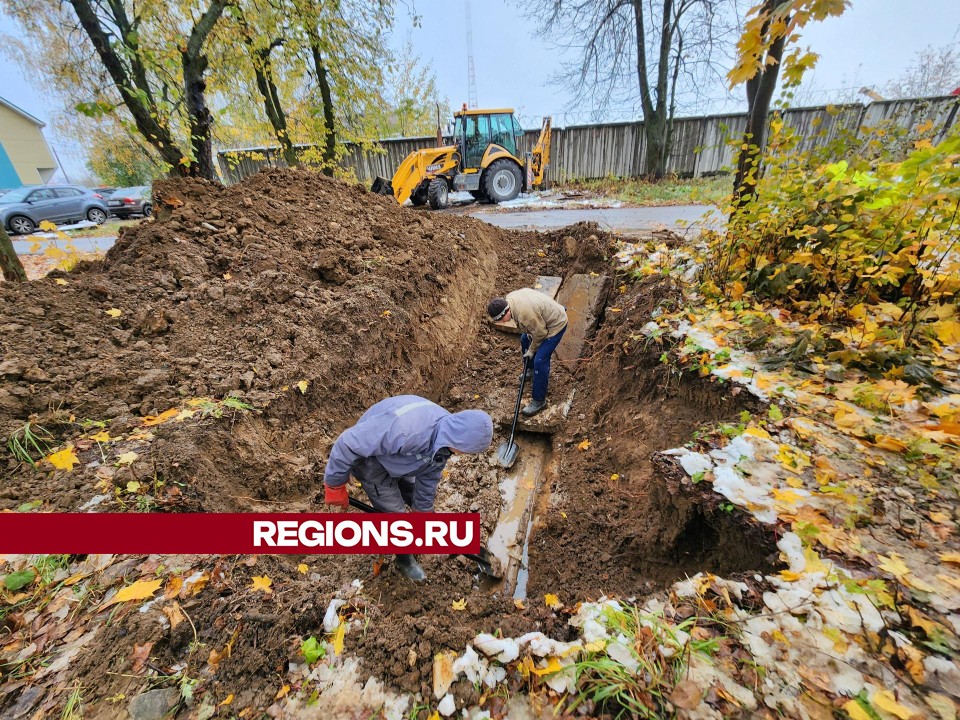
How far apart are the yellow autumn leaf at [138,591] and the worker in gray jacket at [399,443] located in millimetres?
886

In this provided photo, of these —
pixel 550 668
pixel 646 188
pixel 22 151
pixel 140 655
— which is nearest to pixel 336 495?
pixel 140 655

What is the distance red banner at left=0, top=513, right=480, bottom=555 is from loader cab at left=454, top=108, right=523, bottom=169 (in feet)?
Answer: 36.1

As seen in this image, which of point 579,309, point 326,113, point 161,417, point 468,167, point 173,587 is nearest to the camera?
point 173,587

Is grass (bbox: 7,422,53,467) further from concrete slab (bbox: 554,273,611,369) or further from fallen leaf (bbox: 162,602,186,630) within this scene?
concrete slab (bbox: 554,273,611,369)

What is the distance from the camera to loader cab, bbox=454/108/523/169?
37.0 feet

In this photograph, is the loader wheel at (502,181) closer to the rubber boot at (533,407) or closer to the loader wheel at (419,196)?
the loader wheel at (419,196)

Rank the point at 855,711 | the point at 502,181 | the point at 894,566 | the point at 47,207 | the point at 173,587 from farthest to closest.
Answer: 1. the point at 47,207
2. the point at 502,181
3. the point at 173,587
4. the point at 894,566
5. the point at 855,711

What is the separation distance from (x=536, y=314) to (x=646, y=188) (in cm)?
1198

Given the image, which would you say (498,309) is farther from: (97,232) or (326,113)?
(97,232)

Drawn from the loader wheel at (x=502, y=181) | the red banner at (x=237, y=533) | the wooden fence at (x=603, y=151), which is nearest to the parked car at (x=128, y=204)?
the wooden fence at (x=603, y=151)

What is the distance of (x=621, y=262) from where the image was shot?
18.9ft

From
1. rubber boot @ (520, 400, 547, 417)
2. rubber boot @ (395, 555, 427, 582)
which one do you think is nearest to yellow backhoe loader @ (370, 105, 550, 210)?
rubber boot @ (520, 400, 547, 417)

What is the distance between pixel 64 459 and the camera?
240 cm

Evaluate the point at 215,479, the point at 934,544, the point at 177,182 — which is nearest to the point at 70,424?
the point at 215,479
